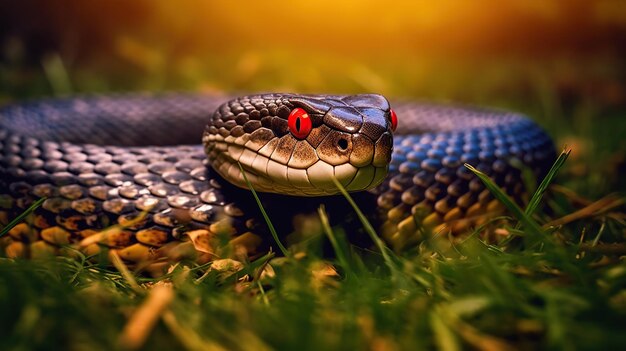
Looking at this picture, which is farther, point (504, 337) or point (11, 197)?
point (11, 197)

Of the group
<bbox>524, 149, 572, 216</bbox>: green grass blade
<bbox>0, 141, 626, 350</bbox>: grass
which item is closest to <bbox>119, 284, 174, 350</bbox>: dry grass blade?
<bbox>0, 141, 626, 350</bbox>: grass

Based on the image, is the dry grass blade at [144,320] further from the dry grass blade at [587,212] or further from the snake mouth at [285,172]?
the dry grass blade at [587,212]

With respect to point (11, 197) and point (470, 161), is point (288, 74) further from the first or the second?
point (11, 197)

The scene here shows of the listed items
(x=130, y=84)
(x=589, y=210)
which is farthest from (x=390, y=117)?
(x=130, y=84)

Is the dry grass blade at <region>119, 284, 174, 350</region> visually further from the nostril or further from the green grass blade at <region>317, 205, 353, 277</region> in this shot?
the nostril

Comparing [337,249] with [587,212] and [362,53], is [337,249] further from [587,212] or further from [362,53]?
[362,53]

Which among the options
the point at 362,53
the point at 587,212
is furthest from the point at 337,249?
the point at 362,53

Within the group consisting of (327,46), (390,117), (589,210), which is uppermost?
(390,117)

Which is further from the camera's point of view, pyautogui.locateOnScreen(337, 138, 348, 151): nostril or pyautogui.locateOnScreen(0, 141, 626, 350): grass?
pyautogui.locateOnScreen(337, 138, 348, 151): nostril
